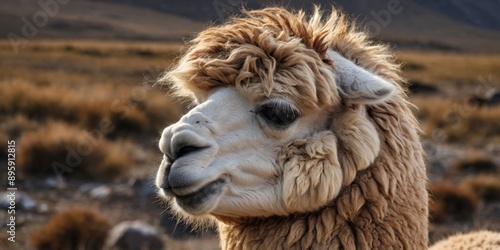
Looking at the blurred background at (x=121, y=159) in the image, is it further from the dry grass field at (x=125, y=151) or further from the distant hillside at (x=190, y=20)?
the distant hillside at (x=190, y=20)

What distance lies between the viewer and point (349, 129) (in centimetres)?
325

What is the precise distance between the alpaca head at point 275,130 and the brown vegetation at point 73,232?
532cm

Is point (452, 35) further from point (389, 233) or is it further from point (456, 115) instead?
point (389, 233)

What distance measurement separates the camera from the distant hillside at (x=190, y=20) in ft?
178

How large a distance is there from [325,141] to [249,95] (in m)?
0.43

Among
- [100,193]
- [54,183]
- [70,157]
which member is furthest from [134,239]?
[70,157]

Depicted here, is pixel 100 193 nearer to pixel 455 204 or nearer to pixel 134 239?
pixel 134 239

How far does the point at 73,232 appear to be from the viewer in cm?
838

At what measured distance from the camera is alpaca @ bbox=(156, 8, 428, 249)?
10.4ft

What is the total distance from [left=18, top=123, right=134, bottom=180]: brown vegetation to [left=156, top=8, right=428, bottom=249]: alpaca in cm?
885

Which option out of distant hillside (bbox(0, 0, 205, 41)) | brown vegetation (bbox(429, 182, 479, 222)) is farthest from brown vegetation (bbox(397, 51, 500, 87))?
brown vegetation (bbox(429, 182, 479, 222))

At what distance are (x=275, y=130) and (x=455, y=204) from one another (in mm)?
7852

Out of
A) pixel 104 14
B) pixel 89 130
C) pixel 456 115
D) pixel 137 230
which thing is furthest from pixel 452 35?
pixel 137 230

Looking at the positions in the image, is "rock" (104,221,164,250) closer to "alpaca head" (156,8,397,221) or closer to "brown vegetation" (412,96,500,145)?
"alpaca head" (156,8,397,221)
